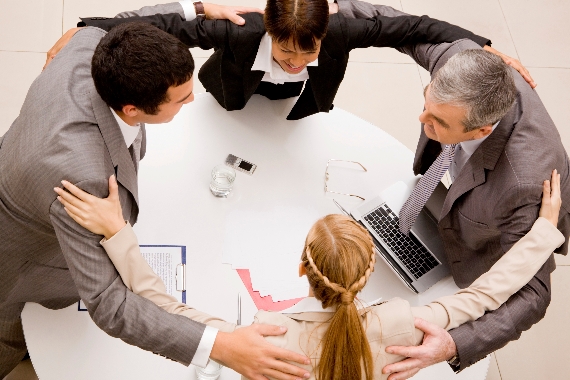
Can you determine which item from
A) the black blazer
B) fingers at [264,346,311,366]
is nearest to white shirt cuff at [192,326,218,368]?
fingers at [264,346,311,366]

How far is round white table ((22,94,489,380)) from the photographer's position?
72.1 inches

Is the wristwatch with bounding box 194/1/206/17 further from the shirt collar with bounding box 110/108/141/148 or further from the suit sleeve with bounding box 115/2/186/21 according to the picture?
the shirt collar with bounding box 110/108/141/148

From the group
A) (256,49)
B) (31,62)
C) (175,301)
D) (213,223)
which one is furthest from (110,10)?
(175,301)

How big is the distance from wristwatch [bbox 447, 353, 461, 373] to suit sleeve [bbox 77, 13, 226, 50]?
4.38 feet

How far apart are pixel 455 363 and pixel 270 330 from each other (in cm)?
63

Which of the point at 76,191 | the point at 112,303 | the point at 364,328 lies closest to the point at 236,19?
the point at 76,191

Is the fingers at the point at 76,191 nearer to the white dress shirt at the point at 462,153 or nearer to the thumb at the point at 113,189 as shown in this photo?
the thumb at the point at 113,189

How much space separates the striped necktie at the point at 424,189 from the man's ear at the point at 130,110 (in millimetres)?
993

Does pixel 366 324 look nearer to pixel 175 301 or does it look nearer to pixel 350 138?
pixel 175 301

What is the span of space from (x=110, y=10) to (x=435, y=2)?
6.82ft

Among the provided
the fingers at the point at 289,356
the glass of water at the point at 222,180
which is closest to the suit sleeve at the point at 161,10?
the glass of water at the point at 222,180

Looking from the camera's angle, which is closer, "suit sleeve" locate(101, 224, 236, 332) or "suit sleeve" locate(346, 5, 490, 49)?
"suit sleeve" locate(101, 224, 236, 332)

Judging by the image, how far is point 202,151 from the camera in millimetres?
2248

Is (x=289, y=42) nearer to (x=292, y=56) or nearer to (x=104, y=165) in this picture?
(x=292, y=56)
